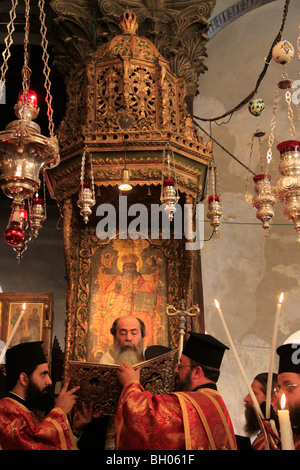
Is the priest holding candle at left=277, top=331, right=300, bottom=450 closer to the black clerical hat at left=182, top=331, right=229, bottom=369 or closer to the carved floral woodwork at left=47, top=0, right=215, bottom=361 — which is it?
the black clerical hat at left=182, top=331, right=229, bottom=369

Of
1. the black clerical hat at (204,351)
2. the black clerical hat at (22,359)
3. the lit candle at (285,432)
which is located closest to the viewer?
the lit candle at (285,432)

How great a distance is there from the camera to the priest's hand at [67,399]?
13.8 ft

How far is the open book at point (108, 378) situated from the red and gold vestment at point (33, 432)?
296 mm

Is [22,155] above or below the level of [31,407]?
above

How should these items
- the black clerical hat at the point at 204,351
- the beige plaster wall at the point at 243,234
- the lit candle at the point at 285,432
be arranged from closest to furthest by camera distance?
the lit candle at the point at 285,432
the black clerical hat at the point at 204,351
the beige plaster wall at the point at 243,234

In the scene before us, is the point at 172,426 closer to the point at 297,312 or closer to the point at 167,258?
the point at 167,258

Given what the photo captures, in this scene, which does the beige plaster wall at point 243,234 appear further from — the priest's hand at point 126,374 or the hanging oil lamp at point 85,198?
the priest's hand at point 126,374

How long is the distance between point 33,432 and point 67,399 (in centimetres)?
37

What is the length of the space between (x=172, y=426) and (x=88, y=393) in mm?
900

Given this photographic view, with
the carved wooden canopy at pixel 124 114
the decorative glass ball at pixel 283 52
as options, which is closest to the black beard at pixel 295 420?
the decorative glass ball at pixel 283 52

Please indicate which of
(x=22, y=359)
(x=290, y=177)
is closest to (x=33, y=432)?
(x=22, y=359)

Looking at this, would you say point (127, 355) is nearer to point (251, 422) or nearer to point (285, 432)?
point (251, 422)

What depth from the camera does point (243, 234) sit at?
1019cm

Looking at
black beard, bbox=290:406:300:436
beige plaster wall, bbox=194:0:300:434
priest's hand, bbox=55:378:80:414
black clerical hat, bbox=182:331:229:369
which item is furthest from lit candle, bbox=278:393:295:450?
beige plaster wall, bbox=194:0:300:434
